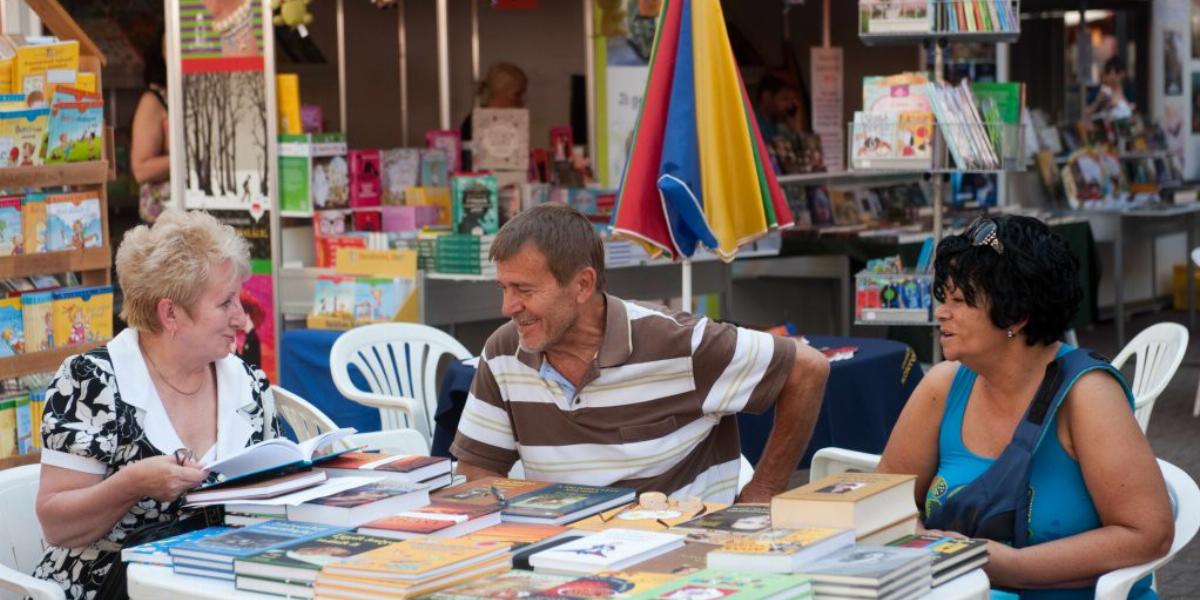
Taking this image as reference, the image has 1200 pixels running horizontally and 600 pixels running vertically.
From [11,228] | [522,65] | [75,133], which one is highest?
[522,65]

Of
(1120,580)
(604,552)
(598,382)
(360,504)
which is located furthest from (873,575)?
(598,382)

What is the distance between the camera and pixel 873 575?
216 cm

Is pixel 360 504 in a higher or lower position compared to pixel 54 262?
lower

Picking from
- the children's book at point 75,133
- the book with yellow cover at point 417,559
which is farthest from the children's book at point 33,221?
the book with yellow cover at point 417,559

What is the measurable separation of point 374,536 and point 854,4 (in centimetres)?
902

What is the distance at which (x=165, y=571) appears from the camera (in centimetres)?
253

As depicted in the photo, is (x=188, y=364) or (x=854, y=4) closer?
(x=188, y=364)

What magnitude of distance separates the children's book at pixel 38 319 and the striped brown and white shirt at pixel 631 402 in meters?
2.15

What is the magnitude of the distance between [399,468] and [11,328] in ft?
8.00

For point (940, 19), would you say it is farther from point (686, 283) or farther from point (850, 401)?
point (850, 401)

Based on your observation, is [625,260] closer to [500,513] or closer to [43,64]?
[43,64]

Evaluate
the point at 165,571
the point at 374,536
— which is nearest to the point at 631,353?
the point at 374,536

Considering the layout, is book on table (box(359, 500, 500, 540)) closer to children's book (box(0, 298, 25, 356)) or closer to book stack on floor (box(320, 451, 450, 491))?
book stack on floor (box(320, 451, 450, 491))

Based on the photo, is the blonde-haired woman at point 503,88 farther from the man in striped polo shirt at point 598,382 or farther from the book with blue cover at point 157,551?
the book with blue cover at point 157,551
